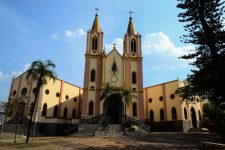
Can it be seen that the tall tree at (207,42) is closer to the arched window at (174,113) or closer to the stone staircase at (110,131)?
the stone staircase at (110,131)

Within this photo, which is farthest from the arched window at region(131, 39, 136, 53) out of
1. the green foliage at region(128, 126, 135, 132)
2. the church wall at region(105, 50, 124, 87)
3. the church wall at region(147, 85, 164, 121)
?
the green foliage at region(128, 126, 135, 132)

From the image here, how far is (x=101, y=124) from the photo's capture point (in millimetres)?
31578

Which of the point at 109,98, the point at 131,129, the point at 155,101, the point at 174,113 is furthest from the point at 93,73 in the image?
the point at 174,113

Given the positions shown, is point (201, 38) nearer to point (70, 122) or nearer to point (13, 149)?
point (13, 149)

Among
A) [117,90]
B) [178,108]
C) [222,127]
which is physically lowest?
[222,127]

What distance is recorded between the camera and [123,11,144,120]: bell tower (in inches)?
1443

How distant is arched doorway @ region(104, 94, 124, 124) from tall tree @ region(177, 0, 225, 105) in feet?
59.6

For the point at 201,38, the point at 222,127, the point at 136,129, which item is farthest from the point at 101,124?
the point at 201,38

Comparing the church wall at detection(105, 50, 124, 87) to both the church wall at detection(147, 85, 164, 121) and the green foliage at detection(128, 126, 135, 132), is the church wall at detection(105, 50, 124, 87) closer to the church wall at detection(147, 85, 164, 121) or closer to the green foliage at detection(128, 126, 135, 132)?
the church wall at detection(147, 85, 164, 121)

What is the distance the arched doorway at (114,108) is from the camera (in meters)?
35.7

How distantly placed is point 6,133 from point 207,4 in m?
29.4

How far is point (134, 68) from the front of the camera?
3956 cm

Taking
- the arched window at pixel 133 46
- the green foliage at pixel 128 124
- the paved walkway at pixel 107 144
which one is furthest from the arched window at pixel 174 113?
the paved walkway at pixel 107 144

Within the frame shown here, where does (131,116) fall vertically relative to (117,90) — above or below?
below
